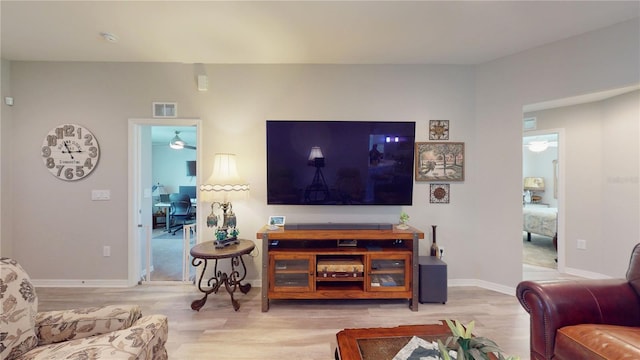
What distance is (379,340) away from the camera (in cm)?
132

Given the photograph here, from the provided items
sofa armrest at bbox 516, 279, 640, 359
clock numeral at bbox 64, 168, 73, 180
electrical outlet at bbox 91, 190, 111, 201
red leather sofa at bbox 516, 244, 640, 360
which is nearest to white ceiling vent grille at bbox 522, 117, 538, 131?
red leather sofa at bbox 516, 244, 640, 360

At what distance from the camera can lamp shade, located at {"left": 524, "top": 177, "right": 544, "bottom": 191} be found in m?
6.21

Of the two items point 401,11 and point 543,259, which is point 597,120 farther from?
point 401,11

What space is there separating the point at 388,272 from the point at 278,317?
1154 millimetres

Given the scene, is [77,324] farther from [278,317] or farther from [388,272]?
[388,272]

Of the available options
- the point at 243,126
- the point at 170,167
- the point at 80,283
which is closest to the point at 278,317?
the point at 243,126

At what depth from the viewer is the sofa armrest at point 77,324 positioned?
1.28 meters

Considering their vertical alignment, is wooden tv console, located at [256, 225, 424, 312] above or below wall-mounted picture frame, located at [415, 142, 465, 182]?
below

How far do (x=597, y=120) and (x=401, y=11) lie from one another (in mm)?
3159

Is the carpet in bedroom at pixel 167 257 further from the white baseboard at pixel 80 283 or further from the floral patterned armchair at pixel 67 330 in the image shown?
the floral patterned armchair at pixel 67 330

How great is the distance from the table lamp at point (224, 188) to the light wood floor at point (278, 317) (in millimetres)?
818

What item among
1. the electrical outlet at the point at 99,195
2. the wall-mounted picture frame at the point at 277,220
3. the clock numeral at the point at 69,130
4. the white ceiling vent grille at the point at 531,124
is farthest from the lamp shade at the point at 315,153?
the white ceiling vent grille at the point at 531,124

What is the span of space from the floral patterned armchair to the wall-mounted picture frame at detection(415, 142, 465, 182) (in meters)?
2.80

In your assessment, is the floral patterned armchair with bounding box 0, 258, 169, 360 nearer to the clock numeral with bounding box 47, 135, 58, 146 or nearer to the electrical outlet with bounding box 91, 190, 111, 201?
the electrical outlet with bounding box 91, 190, 111, 201
